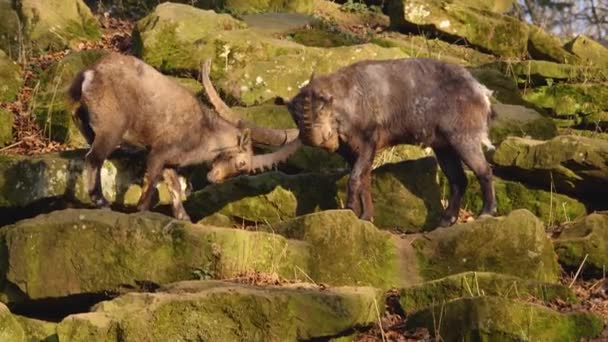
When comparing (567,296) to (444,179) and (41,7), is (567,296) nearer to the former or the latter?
(444,179)

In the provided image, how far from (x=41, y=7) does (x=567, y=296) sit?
12.3 metres

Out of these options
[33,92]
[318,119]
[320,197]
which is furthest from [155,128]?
[33,92]

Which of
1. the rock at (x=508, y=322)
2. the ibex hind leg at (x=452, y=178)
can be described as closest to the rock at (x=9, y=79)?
the ibex hind leg at (x=452, y=178)

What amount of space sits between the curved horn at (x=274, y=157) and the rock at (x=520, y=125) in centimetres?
292

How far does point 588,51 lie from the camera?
19156mm

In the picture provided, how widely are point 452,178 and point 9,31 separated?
30.3ft

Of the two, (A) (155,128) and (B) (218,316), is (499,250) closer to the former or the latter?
(B) (218,316)

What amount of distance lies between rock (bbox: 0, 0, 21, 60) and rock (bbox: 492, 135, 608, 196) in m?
8.95

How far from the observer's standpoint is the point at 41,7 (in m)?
19.5

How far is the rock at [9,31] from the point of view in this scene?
19.0 meters

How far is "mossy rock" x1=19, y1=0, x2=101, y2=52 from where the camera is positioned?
19.2 metres

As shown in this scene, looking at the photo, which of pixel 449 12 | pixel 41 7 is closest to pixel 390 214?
pixel 449 12

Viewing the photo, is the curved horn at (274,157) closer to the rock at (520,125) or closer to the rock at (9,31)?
the rock at (520,125)

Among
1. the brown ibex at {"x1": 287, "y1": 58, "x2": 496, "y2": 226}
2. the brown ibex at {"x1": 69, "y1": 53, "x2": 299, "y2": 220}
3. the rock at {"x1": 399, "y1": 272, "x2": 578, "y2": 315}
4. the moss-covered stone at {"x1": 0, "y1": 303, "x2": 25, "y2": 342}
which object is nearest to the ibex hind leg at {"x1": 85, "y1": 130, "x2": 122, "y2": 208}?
the brown ibex at {"x1": 69, "y1": 53, "x2": 299, "y2": 220}
